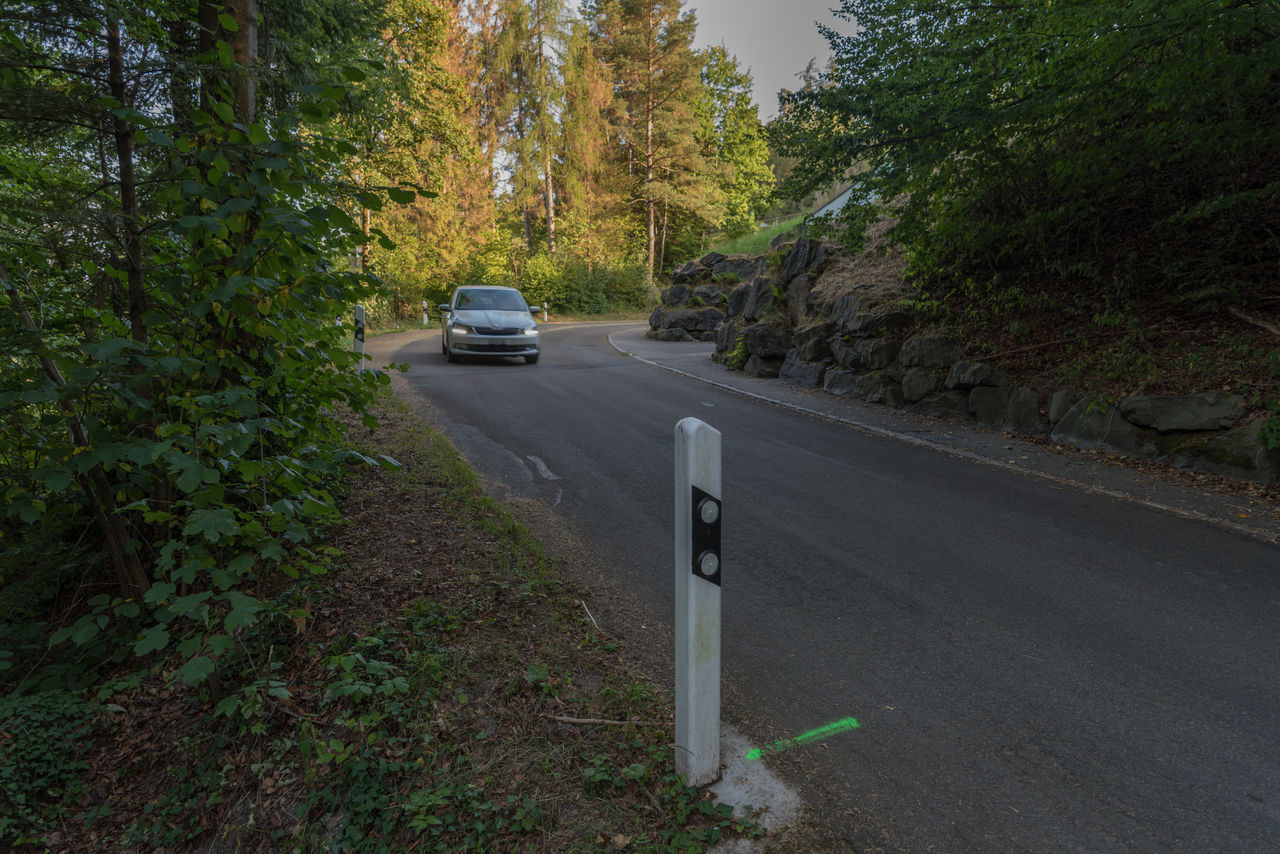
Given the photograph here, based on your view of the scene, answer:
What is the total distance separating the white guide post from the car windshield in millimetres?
14982

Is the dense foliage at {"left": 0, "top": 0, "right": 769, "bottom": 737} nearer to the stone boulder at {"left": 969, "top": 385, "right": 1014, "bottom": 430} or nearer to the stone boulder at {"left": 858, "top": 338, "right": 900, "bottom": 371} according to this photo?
the stone boulder at {"left": 969, "top": 385, "right": 1014, "bottom": 430}

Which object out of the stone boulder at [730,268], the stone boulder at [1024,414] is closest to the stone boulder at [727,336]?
the stone boulder at [730,268]

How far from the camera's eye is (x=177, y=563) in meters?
3.73

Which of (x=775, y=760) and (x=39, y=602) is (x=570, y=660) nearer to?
(x=775, y=760)

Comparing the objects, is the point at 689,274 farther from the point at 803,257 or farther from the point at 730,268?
the point at 803,257

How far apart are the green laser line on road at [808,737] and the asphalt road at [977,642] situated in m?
0.04

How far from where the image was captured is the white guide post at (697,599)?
2.28 metres

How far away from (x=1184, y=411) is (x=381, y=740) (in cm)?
794

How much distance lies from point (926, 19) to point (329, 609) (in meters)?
9.19

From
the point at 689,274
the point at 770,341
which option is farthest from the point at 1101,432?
the point at 689,274

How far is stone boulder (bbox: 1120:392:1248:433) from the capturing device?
21.9ft

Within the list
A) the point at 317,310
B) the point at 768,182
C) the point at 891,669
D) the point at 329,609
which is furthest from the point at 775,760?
the point at 768,182

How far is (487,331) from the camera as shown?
15.6m

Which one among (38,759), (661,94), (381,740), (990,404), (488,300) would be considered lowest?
(38,759)
